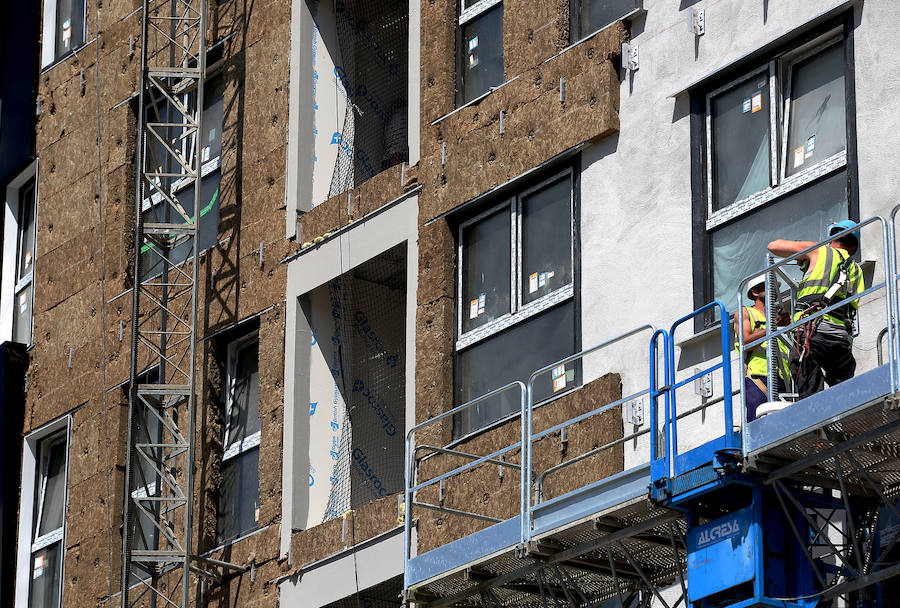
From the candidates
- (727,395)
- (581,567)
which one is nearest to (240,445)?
(581,567)

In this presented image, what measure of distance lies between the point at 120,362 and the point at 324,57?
5066 mm

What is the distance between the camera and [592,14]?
18656 mm

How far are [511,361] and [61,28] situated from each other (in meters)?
13.1

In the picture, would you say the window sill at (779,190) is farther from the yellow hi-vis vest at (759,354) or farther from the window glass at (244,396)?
the window glass at (244,396)

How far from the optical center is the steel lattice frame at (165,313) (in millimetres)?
22266

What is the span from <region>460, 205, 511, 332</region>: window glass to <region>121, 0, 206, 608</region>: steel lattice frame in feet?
14.9

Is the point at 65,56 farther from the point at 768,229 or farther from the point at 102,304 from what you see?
the point at 768,229

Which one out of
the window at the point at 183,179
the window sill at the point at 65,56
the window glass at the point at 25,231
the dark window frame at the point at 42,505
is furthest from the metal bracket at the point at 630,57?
the window glass at the point at 25,231

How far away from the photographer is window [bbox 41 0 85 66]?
2794 centimetres

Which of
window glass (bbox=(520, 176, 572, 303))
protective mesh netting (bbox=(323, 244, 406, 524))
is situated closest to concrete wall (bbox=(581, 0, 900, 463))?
window glass (bbox=(520, 176, 572, 303))

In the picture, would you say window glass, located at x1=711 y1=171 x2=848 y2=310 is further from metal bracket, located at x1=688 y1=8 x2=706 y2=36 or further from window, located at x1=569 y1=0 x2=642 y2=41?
window, located at x1=569 y1=0 x2=642 y2=41

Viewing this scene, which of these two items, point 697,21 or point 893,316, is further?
point 697,21

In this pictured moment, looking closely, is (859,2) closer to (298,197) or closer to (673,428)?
(673,428)

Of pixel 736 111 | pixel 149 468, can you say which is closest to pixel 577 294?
pixel 736 111
